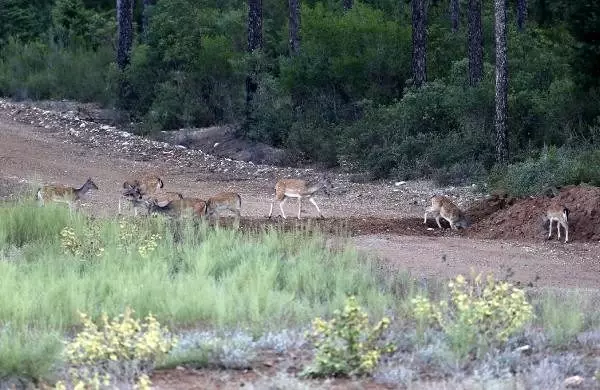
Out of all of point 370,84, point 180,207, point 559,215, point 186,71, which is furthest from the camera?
point 186,71

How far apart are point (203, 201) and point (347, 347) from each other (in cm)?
982

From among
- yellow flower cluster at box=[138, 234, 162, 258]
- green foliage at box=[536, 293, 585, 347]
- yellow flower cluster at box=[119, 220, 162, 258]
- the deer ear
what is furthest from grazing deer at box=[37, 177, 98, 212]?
green foliage at box=[536, 293, 585, 347]

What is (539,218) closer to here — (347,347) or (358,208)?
(358,208)

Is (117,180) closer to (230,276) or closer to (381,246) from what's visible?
(381,246)

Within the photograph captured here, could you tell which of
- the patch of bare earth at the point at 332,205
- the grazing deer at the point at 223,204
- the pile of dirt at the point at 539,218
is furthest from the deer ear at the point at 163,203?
the pile of dirt at the point at 539,218

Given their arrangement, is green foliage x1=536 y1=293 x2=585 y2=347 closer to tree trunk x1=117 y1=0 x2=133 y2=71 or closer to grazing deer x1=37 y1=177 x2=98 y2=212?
grazing deer x1=37 y1=177 x2=98 y2=212

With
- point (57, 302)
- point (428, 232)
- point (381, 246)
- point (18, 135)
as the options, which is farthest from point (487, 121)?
point (57, 302)

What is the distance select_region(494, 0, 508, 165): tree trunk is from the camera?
78.4 ft

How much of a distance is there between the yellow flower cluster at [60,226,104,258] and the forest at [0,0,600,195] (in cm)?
870

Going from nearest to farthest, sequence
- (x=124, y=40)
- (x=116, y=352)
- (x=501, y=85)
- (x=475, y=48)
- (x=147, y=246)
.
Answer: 1. (x=116, y=352)
2. (x=147, y=246)
3. (x=501, y=85)
4. (x=475, y=48)
5. (x=124, y=40)

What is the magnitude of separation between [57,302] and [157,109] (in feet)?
73.6

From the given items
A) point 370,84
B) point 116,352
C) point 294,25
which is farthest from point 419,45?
point 116,352

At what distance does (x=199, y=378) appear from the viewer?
965cm

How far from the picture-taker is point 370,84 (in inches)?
1224
